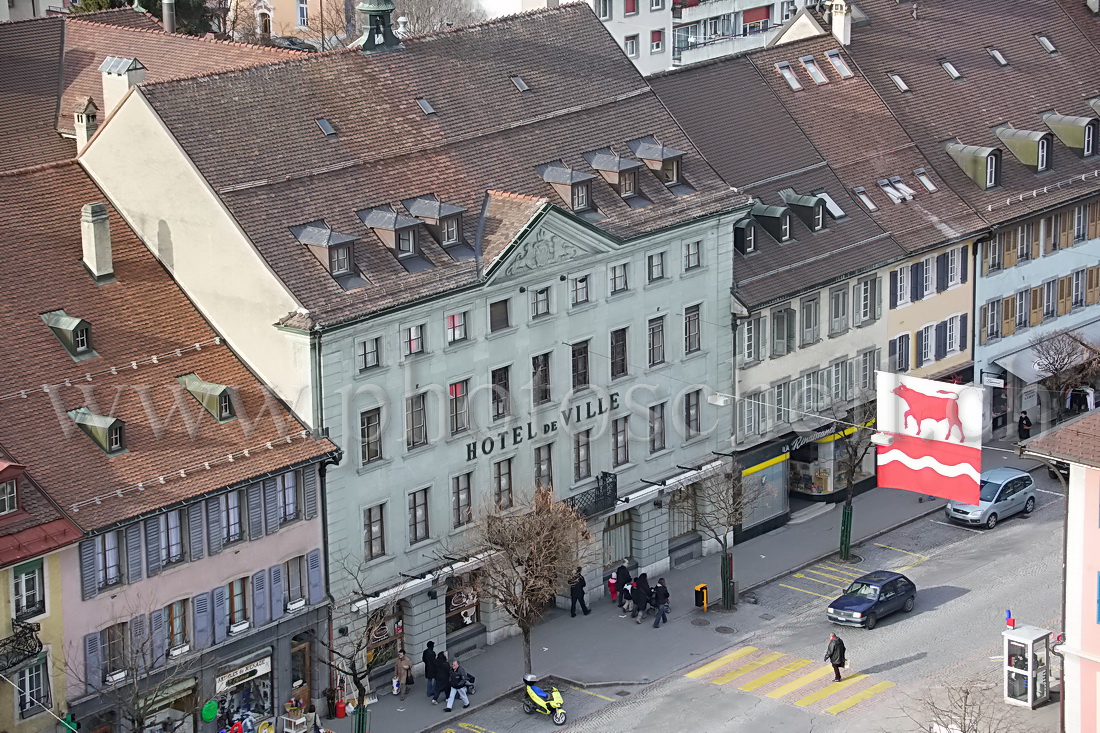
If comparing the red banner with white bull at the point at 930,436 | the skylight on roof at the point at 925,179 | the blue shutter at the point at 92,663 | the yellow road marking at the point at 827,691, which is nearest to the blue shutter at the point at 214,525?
the blue shutter at the point at 92,663

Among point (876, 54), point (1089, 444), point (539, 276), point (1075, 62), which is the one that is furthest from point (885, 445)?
point (1075, 62)

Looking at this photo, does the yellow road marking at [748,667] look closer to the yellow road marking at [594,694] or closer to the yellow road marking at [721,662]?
the yellow road marking at [721,662]

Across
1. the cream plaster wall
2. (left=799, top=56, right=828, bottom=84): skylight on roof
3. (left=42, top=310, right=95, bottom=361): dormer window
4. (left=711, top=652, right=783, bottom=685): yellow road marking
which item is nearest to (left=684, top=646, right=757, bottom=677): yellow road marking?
(left=711, top=652, right=783, bottom=685): yellow road marking

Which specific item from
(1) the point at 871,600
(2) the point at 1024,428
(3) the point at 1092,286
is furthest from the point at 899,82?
(1) the point at 871,600

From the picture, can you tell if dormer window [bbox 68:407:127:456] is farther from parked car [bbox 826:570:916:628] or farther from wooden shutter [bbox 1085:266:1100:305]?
wooden shutter [bbox 1085:266:1100:305]

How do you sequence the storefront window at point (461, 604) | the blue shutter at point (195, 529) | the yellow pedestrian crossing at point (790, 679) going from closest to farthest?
the blue shutter at point (195, 529) < the yellow pedestrian crossing at point (790, 679) < the storefront window at point (461, 604)

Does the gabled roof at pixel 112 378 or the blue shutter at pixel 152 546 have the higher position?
the gabled roof at pixel 112 378

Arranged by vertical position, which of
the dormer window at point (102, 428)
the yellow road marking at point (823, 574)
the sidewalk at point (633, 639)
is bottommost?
the sidewalk at point (633, 639)
